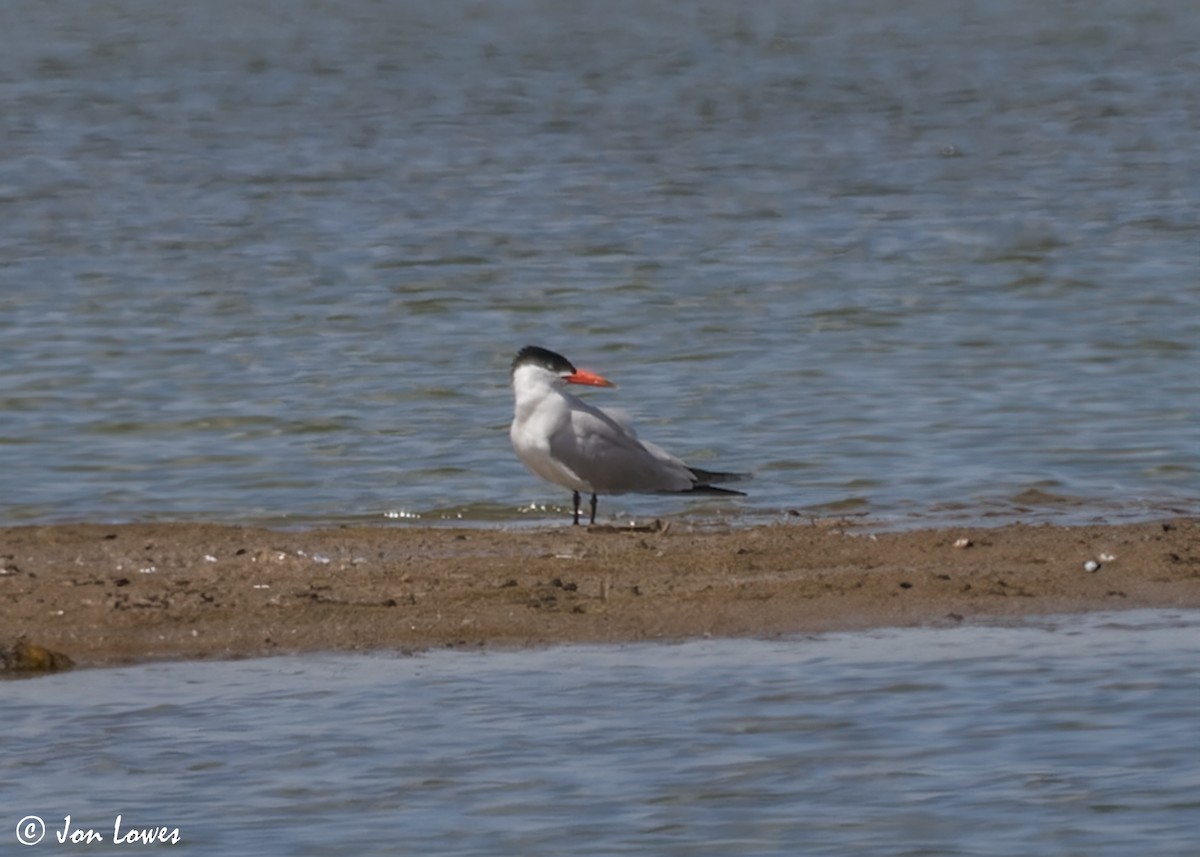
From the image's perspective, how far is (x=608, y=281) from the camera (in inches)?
673

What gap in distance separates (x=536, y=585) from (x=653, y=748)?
5.69 feet

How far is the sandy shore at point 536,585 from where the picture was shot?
8.25 m

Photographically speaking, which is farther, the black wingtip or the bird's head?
the bird's head

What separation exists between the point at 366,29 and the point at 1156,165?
22.4 metres

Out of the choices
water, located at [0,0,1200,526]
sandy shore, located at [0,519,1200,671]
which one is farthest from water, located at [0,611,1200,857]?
water, located at [0,0,1200,526]

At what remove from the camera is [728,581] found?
8789mm

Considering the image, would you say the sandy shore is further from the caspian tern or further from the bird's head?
the bird's head

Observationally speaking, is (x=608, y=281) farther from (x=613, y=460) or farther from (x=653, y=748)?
(x=653, y=748)

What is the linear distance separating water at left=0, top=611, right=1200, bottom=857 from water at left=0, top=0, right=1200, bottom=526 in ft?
8.76

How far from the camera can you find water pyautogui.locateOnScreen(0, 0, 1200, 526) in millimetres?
11500

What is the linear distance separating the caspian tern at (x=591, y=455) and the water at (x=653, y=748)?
7.34 feet

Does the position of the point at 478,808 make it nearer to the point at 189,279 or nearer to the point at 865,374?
the point at 865,374

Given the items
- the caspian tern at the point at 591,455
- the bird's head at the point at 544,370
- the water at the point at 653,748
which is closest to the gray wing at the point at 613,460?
the caspian tern at the point at 591,455

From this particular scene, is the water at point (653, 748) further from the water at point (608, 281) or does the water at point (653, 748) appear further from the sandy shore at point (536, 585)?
the water at point (608, 281)
